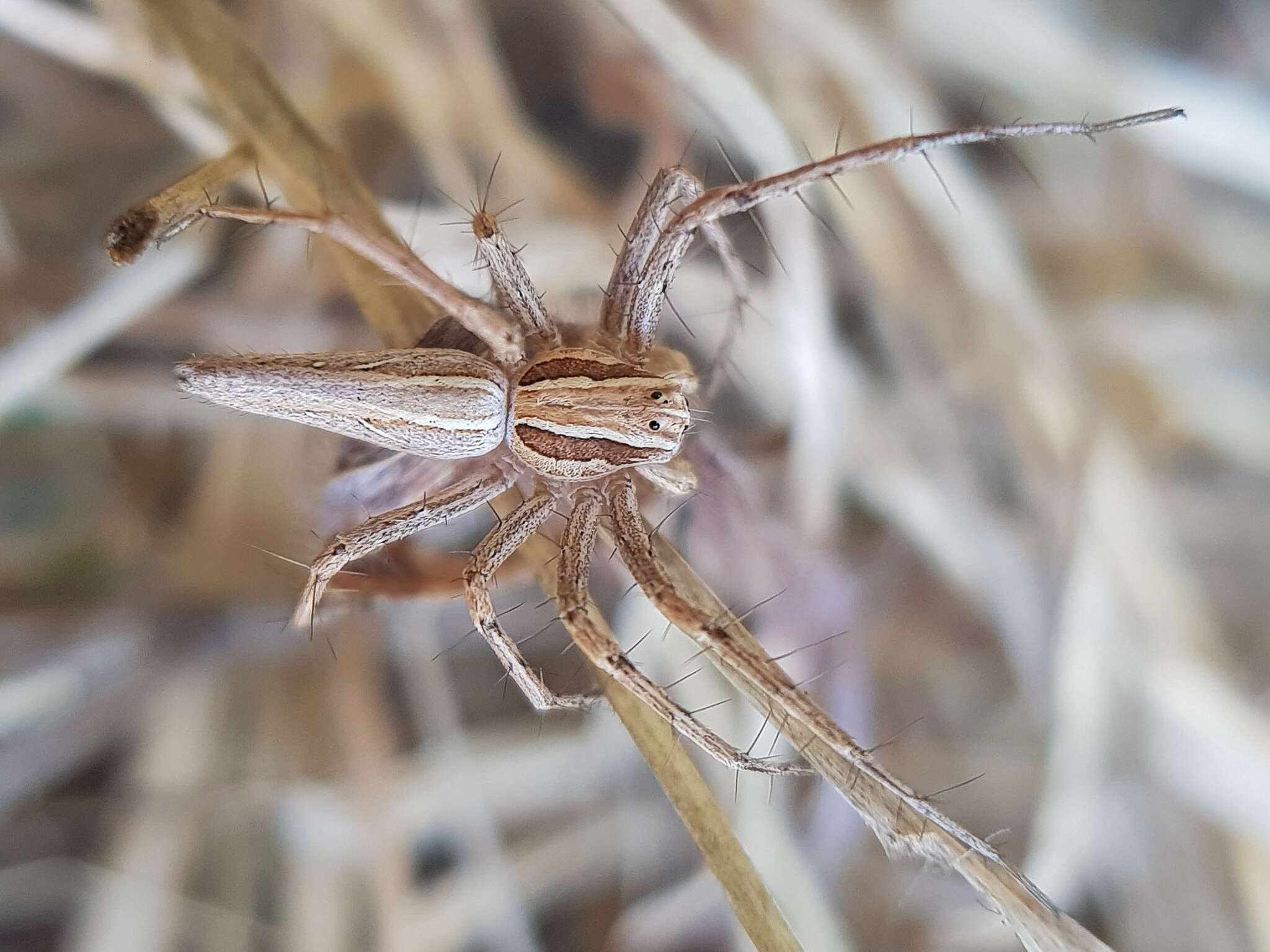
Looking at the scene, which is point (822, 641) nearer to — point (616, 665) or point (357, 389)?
point (616, 665)

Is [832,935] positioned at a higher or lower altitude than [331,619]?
lower

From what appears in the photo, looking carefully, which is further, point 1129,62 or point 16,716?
point 1129,62

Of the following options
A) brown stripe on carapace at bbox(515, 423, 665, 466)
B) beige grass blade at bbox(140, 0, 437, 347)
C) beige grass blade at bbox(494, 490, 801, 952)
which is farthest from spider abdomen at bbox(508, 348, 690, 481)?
beige grass blade at bbox(494, 490, 801, 952)

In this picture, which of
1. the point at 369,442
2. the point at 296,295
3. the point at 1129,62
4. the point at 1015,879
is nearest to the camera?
the point at 1015,879

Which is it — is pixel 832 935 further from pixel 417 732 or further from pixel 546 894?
pixel 417 732

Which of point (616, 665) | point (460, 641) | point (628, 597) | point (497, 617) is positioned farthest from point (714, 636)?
point (460, 641)

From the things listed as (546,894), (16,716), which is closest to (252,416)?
(16,716)

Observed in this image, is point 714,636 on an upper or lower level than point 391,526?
lower

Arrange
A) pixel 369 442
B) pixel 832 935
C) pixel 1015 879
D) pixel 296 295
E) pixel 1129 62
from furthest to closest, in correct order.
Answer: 1. pixel 1129 62
2. pixel 296 295
3. pixel 832 935
4. pixel 369 442
5. pixel 1015 879
